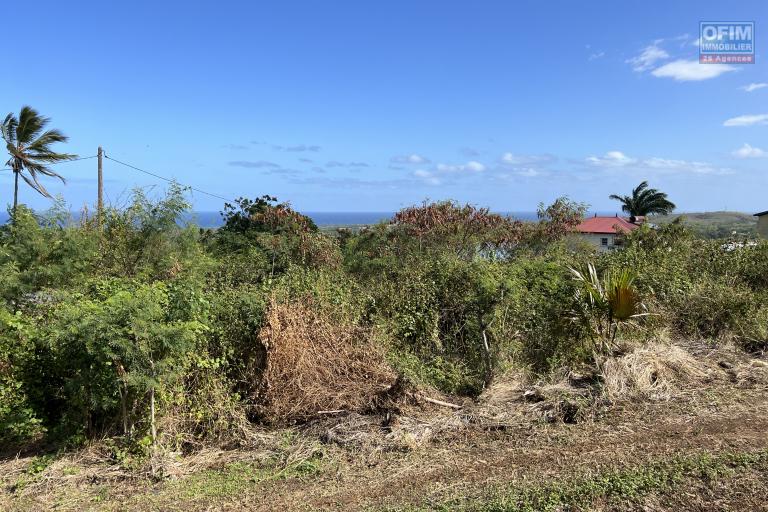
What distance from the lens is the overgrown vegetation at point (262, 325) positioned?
14.0 ft

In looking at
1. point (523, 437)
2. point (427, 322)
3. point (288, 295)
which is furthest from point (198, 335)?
point (523, 437)

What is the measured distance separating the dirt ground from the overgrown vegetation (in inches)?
14.0

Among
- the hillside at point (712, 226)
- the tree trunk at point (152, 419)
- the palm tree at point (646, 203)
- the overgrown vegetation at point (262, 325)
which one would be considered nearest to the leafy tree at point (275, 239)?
the overgrown vegetation at point (262, 325)

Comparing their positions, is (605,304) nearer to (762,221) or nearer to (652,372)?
(652,372)

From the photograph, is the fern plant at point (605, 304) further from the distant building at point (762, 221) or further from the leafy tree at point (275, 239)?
the distant building at point (762, 221)

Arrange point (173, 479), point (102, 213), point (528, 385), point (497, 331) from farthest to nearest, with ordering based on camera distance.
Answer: point (102, 213) → point (497, 331) → point (528, 385) → point (173, 479)

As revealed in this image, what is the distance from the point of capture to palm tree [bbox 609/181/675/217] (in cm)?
4653

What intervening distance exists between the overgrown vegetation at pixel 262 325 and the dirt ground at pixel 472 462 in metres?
0.36

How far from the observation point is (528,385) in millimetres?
5402

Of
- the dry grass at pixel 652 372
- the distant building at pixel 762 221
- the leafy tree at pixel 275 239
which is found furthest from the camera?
the distant building at pixel 762 221

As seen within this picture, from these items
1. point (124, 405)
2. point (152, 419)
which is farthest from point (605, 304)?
point (124, 405)

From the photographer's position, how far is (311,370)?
5062mm

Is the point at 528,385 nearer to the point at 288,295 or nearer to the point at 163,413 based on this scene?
the point at 288,295

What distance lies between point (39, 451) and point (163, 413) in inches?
45.9
